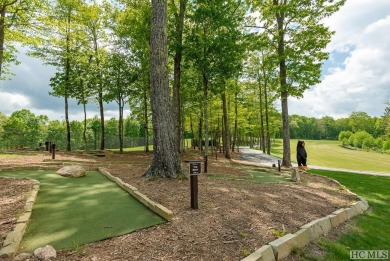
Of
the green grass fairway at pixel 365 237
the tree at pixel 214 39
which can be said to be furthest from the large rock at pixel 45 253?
the tree at pixel 214 39

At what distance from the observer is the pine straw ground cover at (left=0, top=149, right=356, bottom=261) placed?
10.4 feet

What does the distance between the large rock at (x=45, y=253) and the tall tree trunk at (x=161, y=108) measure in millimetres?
4047

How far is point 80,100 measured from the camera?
20.3 m

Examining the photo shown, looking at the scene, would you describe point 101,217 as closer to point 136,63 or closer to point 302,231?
point 302,231

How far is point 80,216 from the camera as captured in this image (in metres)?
4.13

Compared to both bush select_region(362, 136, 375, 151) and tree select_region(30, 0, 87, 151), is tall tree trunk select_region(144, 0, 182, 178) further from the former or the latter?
bush select_region(362, 136, 375, 151)

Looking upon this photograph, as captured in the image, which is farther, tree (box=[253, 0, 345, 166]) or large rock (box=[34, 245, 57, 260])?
tree (box=[253, 0, 345, 166])

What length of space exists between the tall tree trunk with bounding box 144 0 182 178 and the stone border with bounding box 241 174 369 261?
3673 mm

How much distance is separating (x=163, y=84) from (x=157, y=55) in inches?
33.4

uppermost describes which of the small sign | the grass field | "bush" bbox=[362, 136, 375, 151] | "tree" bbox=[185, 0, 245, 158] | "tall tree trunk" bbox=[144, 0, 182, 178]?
"tree" bbox=[185, 0, 245, 158]

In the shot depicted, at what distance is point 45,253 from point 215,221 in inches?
97.3

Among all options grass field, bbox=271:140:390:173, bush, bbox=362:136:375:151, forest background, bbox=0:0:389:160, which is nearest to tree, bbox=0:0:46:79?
forest background, bbox=0:0:389:160

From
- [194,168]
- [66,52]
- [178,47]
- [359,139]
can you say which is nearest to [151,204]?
[194,168]

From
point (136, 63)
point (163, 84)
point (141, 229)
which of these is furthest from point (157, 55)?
point (136, 63)
